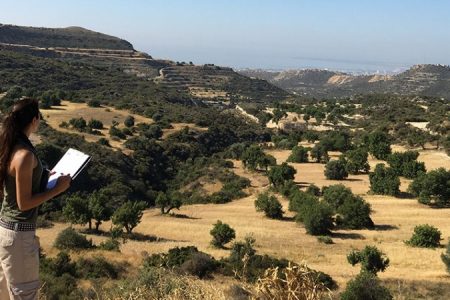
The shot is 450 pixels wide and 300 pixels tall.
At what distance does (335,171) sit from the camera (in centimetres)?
4378

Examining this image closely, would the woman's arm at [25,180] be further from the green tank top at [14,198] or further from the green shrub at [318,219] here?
the green shrub at [318,219]

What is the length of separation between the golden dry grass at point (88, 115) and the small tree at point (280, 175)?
1760cm

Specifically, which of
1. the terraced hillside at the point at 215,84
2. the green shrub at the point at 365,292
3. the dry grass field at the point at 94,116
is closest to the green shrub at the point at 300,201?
the green shrub at the point at 365,292

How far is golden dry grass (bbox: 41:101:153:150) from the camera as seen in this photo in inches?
2056

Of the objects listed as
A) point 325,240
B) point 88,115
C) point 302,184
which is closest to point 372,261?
point 325,240

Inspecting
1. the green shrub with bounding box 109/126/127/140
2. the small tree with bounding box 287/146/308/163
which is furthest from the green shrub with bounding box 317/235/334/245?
the green shrub with bounding box 109/126/127/140

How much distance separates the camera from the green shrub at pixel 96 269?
716 inches

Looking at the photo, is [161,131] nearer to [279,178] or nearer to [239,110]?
[279,178]

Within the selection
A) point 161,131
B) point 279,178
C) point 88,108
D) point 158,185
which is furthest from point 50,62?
point 279,178

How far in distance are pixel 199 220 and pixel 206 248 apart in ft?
23.2

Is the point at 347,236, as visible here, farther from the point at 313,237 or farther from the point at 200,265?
the point at 200,265

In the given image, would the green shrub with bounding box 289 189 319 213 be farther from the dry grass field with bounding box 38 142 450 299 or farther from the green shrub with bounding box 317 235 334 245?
the green shrub with bounding box 317 235 334 245

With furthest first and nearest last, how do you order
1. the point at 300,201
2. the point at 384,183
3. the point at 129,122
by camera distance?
the point at 129,122, the point at 384,183, the point at 300,201

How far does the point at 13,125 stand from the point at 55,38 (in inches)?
6033
